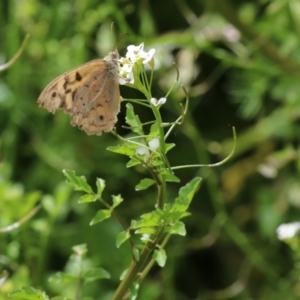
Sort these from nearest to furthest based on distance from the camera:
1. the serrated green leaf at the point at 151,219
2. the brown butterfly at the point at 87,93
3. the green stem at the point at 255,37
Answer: the serrated green leaf at the point at 151,219, the brown butterfly at the point at 87,93, the green stem at the point at 255,37

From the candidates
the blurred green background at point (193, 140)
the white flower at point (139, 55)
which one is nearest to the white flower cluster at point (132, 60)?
the white flower at point (139, 55)

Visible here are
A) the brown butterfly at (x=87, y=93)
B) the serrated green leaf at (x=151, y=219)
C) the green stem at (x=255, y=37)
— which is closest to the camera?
the serrated green leaf at (x=151, y=219)

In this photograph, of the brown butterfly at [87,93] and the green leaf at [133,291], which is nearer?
the green leaf at [133,291]

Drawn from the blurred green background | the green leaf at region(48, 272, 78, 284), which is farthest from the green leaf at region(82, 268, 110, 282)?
the blurred green background

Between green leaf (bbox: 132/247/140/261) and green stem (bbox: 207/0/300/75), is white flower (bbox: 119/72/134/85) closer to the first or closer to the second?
green leaf (bbox: 132/247/140/261)

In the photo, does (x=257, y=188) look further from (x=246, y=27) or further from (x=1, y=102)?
(x=1, y=102)

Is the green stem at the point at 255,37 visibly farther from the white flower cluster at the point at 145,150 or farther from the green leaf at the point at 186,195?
the green leaf at the point at 186,195

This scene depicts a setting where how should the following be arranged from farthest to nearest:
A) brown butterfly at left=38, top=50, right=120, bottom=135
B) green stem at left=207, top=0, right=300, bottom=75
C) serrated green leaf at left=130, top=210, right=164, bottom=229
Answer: green stem at left=207, top=0, right=300, bottom=75
brown butterfly at left=38, top=50, right=120, bottom=135
serrated green leaf at left=130, top=210, right=164, bottom=229

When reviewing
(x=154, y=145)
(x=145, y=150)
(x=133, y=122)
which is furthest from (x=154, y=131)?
(x=154, y=145)
